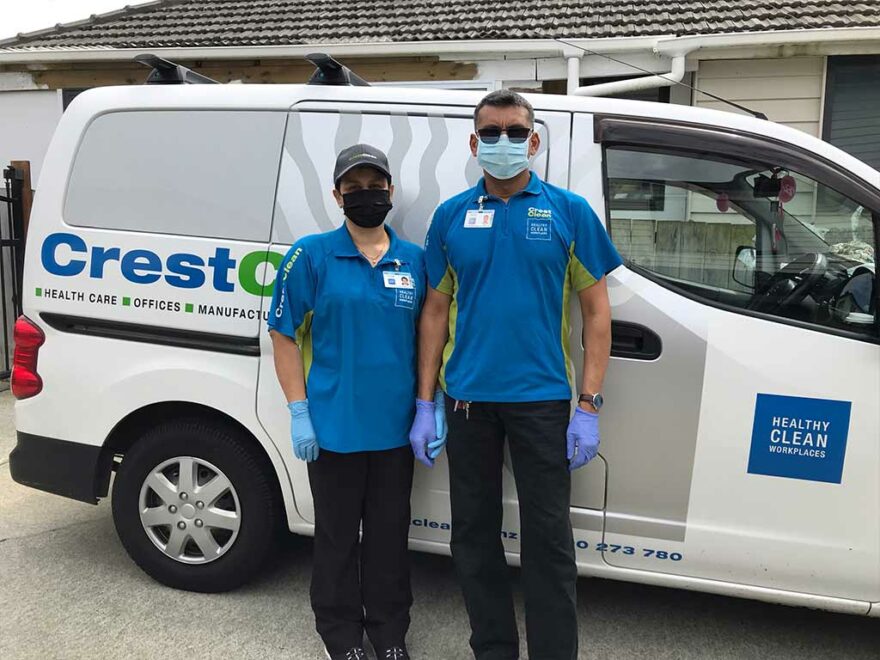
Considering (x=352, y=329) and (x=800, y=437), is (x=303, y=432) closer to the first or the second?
(x=352, y=329)

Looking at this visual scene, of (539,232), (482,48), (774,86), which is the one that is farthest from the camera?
(482,48)

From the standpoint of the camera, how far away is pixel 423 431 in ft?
8.09

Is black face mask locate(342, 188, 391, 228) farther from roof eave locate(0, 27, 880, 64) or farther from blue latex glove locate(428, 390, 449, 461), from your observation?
roof eave locate(0, 27, 880, 64)

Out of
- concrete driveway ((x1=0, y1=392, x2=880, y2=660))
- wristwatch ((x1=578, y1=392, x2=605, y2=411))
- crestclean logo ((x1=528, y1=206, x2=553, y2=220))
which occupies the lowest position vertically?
concrete driveway ((x1=0, y1=392, x2=880, y2=660))

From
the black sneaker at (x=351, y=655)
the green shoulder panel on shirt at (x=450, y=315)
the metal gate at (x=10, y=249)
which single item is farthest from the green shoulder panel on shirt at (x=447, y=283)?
the metal gate at (x=10, y=249)

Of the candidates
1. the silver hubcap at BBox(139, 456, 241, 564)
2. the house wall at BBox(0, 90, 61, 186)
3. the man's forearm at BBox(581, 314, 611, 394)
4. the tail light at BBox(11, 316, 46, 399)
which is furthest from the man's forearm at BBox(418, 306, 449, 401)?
the house wall at BBox(0, 90, 61, 186)

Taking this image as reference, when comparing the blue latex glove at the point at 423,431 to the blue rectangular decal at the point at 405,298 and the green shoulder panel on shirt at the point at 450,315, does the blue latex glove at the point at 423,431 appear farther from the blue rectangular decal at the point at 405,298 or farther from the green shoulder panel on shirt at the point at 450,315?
the blue rectangular decal at the point at 405,298

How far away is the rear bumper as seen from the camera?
3.02 m

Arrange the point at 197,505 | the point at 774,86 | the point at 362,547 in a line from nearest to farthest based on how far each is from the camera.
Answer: the point at 362,547 → the point at 197,505 → the point at 774,86

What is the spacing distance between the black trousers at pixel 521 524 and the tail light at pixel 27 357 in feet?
5.95

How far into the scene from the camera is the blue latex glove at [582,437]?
2330 millimetres

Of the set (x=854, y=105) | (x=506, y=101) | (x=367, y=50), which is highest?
(x=367, y=50)

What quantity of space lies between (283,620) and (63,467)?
1143 mm

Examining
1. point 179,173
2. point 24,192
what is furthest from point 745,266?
point 24,192
